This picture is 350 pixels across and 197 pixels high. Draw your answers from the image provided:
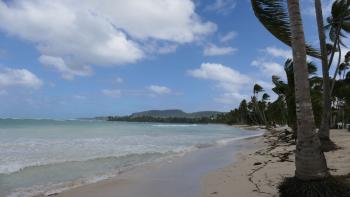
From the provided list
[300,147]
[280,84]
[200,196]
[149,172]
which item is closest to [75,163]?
[149,172]

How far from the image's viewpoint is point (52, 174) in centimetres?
1312

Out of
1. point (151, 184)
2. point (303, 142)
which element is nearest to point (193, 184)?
point (151, 184)

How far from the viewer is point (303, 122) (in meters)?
6.20

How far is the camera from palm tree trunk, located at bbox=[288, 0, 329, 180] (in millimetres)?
6046

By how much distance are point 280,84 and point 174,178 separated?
14107 mm

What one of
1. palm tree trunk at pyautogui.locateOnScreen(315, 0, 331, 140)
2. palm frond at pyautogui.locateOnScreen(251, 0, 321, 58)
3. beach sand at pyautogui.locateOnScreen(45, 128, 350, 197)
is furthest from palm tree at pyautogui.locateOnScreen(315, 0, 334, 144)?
palm frond at pyautogui.locateOnScreen(251, 0, 321, 58)

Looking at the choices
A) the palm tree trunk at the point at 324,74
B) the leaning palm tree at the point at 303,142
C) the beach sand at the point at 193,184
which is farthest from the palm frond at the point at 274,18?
the palm tree trunk at the point at 324,74

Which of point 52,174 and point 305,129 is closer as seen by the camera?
point 305,129

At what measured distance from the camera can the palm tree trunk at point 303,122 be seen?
19.8 feet

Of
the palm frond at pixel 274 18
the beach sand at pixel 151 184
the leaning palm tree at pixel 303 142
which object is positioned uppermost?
the palm frond at pixel 274 18

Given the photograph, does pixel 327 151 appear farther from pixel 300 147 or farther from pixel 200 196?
pixel 300 147

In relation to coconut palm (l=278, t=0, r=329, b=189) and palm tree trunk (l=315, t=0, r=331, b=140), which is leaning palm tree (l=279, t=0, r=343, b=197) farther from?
palm tree trunk (l=315, t=0, r=331, b=140)

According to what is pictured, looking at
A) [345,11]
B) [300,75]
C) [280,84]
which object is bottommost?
[300,75]

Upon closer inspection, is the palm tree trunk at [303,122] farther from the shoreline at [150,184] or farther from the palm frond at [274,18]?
the shoreline at [150,184]
